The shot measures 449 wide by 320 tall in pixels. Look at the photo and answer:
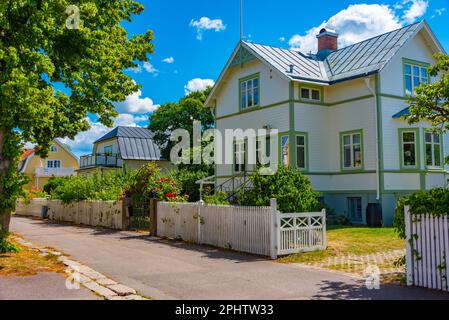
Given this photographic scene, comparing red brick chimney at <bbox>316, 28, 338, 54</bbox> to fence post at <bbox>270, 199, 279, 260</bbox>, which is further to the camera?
red brick chimney at <bbox>316, 28, 338, 54</bbox>

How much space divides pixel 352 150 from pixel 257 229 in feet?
38.5

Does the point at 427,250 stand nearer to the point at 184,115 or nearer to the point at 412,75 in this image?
the point at 412,75

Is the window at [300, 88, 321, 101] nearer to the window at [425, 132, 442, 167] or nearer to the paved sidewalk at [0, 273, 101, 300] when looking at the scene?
the window at [425, 132, 442, 167]

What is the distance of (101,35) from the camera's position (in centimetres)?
1402

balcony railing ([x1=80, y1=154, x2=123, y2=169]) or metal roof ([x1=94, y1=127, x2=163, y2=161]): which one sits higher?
metal roof ([x1=94, y1=127, x2=163, y2=161])

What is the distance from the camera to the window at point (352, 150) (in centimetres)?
2302

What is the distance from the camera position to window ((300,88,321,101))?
23984 mm

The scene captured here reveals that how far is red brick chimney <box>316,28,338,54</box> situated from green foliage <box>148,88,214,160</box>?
17.8m

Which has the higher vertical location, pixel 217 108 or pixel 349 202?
pixel 217 108

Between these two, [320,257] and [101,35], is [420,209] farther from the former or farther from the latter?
[101,35]

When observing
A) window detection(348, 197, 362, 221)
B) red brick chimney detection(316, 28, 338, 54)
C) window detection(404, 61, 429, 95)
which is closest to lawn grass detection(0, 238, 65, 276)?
window detection(348, 197, 362, 221)
